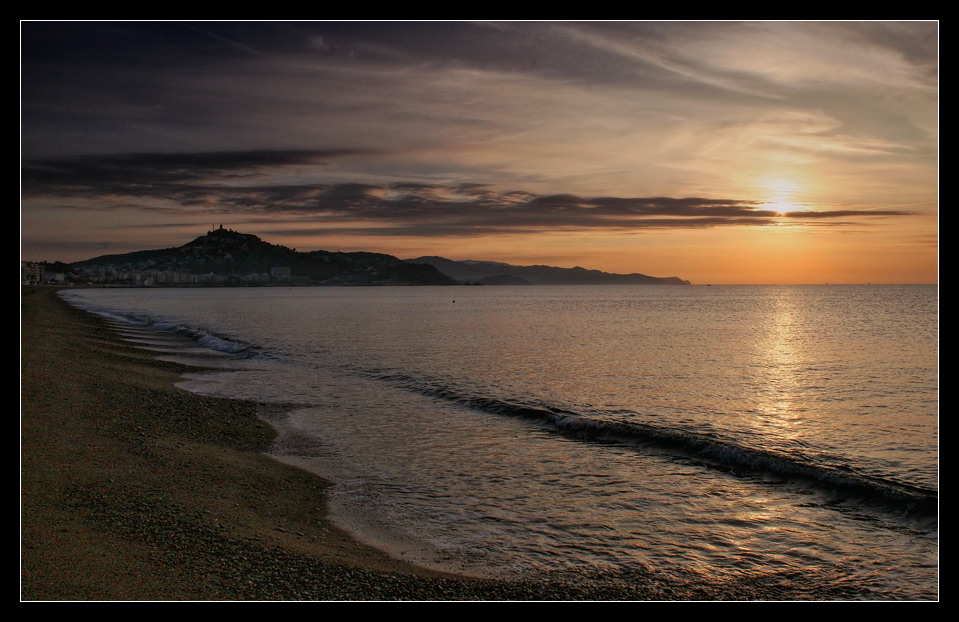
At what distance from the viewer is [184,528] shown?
29.9 ft

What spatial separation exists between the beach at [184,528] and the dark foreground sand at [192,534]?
2cm

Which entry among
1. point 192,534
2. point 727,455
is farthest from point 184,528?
point 727,455

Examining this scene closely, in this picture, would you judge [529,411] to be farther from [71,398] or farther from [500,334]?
[500,334]

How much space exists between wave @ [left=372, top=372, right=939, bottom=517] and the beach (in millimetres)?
7129

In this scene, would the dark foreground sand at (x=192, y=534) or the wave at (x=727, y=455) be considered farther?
the wave at (x=727, y=455)

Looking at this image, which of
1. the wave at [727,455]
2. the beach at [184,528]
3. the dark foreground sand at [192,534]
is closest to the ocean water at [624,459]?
the wave at [727,455]

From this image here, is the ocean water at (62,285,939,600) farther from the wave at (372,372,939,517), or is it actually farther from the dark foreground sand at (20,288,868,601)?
the dark foreground sand at (20,288,868,601)

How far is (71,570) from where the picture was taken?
7.16 m

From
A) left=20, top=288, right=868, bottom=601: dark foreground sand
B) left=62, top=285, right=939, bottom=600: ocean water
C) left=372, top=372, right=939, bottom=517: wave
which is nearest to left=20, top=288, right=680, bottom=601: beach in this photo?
left=20, top=288, right=868, bottom=601: dark foreground sand

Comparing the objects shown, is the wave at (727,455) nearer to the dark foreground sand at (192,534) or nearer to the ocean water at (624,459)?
the ocean water at (624,459)

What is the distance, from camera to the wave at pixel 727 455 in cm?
1262

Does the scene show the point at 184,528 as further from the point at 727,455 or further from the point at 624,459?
the point at 727,455

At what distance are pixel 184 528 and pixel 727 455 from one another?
1300 cm
